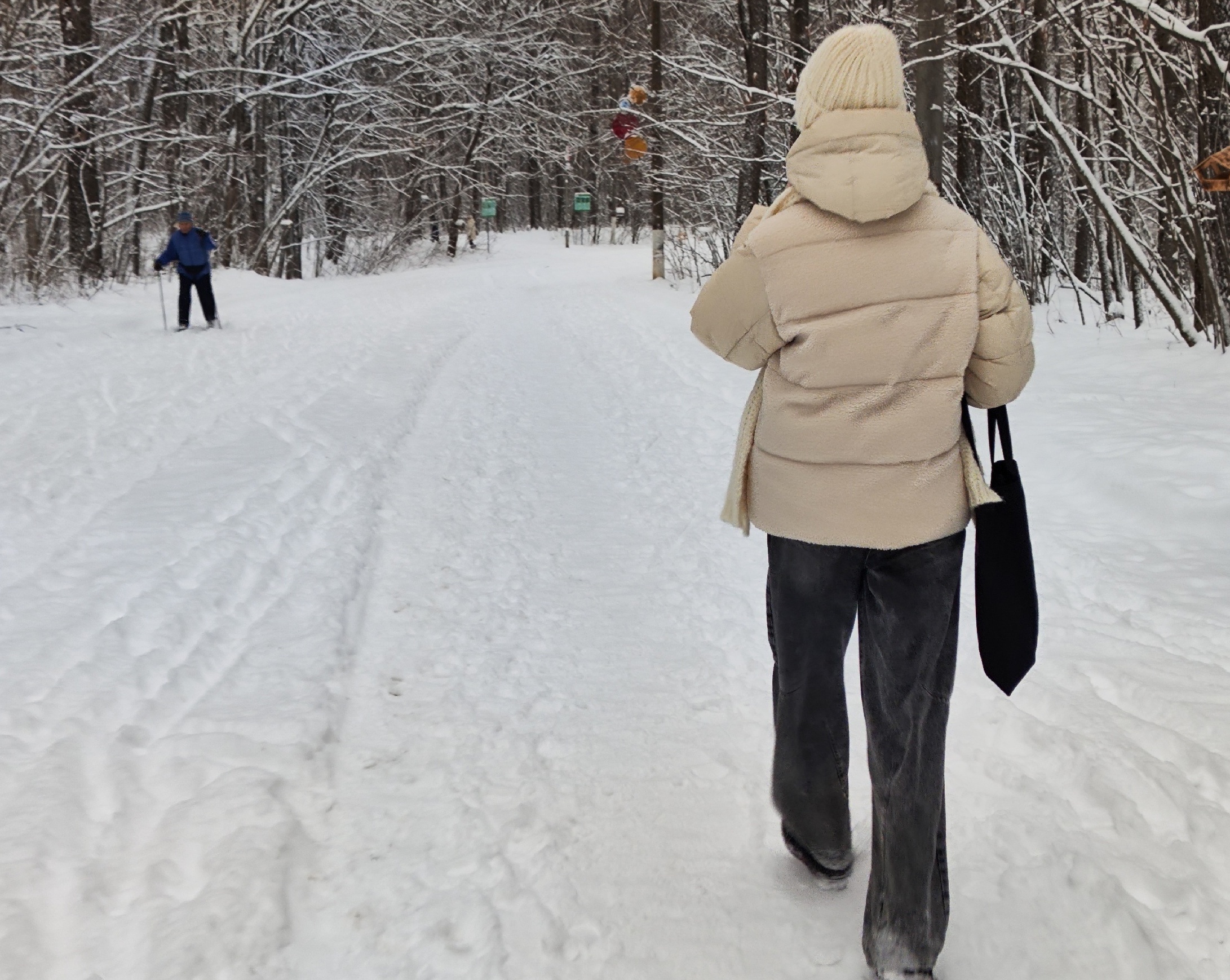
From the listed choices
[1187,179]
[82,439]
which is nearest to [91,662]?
[82,439]

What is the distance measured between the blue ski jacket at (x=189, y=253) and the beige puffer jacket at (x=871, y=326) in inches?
539

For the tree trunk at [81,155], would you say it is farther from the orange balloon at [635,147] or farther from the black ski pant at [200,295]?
the orange balloon at [635,147]

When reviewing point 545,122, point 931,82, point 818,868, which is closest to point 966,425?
point 818,868

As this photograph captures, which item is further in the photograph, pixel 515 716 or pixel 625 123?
pixel 625 123

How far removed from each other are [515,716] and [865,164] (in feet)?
8.12

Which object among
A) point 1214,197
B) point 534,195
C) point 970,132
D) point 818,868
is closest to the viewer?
point 818,868

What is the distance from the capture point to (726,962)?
2490 mm

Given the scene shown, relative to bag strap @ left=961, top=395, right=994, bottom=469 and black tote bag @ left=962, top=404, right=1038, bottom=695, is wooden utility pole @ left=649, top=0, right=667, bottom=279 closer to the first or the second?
bag strap @ left=961, top=395, right=994, bottom=469

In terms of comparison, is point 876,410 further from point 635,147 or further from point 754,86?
point 635,147

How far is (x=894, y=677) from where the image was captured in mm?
2244

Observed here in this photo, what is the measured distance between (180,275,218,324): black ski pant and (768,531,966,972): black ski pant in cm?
1359

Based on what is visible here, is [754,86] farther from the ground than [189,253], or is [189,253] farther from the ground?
[754,86]

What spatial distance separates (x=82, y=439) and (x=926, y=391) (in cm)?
745

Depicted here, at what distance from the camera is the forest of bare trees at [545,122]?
879 cm
